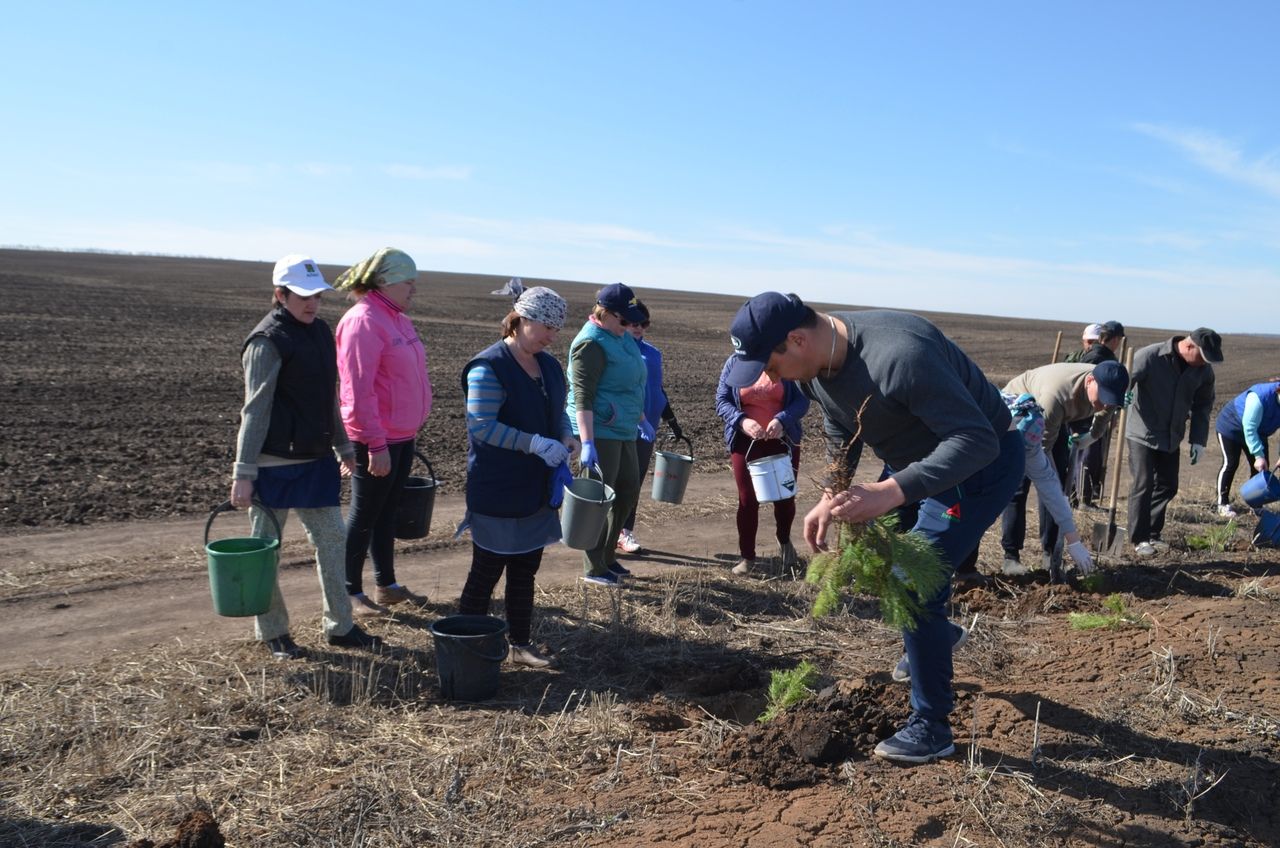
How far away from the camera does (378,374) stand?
17.7 ft

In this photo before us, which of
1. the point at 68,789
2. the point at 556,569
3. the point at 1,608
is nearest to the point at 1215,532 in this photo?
the point at 556,569

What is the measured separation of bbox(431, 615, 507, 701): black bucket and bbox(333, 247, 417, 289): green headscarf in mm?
1918

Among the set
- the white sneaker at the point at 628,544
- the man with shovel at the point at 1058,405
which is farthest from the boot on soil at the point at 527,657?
the man with shovel at the point at 1058,405

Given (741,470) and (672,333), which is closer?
(741,470)

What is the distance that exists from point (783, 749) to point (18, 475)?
8.15 meters

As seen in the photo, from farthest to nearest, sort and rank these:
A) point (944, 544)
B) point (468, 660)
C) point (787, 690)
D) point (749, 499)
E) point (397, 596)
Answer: point (749, 499) < point (397, 596) < point (468, 660) < point (787, 690) < point (944, 544)

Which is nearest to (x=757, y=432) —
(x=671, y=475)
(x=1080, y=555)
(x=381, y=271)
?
(x=671, y=475)

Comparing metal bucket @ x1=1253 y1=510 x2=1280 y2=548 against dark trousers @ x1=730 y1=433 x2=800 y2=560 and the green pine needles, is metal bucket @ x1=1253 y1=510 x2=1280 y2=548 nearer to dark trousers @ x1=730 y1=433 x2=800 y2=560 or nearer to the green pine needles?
dark trousers @ x1=730 y1=433 x2=800 y2=560

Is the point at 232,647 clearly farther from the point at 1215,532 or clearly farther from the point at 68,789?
the point at 1215,532

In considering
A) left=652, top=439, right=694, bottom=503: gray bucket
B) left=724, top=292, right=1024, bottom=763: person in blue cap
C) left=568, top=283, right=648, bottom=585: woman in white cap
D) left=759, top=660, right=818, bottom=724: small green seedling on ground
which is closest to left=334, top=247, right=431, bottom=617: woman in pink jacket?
left=568, top=283, right=648, bottom=585: woman in white cap

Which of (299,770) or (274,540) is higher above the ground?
(274,540)

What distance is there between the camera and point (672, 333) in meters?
39.6

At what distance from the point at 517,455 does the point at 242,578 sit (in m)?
1.41

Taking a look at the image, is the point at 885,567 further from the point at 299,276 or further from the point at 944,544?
the point at 299,276
